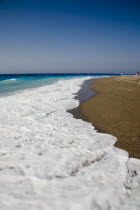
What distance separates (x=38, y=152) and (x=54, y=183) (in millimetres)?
1183

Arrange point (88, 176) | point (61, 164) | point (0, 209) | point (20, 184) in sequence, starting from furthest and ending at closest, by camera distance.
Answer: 1. point (61, 164)
2. point (88, 176)
3. point (20, 184)
4. point (0, 209)

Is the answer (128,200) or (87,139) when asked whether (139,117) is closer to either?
(87,139)

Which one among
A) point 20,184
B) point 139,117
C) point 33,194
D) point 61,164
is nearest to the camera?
point 33,194

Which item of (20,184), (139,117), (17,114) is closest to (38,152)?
(20,184)

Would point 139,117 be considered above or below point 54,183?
above

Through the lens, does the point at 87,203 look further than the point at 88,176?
No

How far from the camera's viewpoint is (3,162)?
128 inches

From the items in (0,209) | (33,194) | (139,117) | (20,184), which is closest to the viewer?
(0,209)

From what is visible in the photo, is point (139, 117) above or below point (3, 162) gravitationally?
above

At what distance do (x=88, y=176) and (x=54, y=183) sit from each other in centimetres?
71

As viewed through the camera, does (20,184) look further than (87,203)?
Yes

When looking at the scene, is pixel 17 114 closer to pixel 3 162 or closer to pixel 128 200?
pixel 3 162

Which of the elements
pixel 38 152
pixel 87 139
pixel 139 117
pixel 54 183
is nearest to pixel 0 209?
pixel 54 183

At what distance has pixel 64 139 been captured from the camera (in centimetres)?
438
